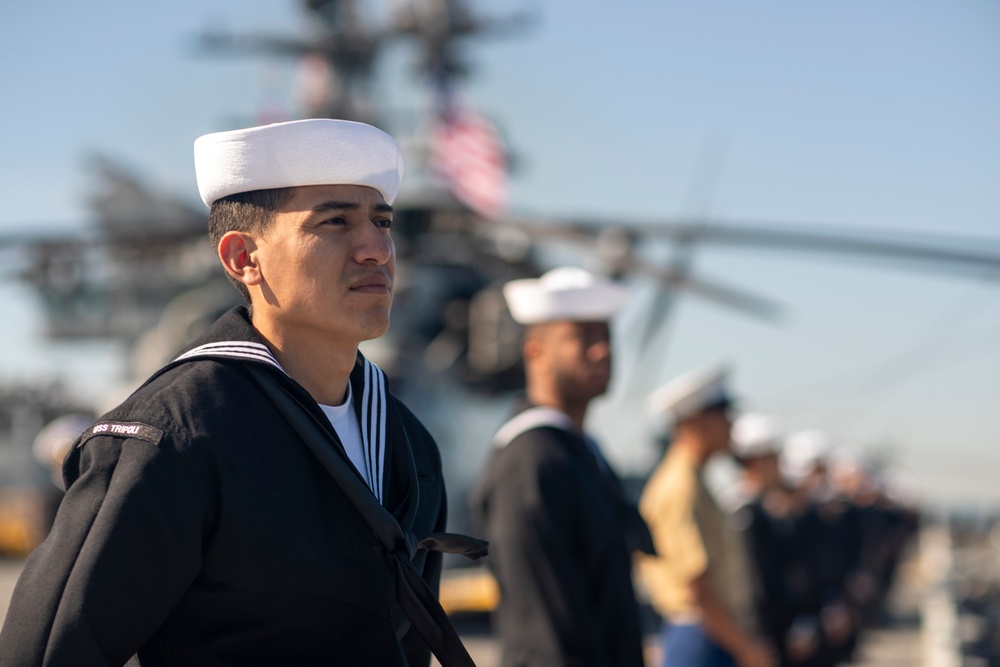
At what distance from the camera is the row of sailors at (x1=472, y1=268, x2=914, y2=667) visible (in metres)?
2.94

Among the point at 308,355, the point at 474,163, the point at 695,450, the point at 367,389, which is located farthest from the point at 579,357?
the point at 474,163

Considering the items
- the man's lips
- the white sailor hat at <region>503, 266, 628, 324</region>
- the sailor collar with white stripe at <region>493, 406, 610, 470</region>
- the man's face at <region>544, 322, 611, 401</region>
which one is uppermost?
the man's lips

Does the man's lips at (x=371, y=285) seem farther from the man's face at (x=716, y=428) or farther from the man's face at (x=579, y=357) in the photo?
the man's face at (x=716, y=428)

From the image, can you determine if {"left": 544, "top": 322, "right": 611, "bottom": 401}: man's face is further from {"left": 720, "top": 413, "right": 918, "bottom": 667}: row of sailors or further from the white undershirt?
{"left": 720, "top": 413, "right": 918, "bottom": 667}: row of sailors

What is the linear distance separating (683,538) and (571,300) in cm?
111

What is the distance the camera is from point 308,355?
1770 mm

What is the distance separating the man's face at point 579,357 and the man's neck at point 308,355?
155cm

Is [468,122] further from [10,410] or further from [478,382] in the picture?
[10,410]

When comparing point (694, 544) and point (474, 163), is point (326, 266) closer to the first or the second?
point (694, 544)

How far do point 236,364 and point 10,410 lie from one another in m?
32.1

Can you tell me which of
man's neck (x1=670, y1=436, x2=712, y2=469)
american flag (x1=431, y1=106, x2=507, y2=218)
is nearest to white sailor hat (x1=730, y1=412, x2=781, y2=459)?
man's neck (x1=670, y1=436, x2=712, y2=469)

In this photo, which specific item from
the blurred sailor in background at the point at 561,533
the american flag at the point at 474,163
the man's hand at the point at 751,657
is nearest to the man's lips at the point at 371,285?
the blurred sailor in background at the point at 561,533

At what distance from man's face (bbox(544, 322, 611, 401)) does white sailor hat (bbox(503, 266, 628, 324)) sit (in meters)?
0.03

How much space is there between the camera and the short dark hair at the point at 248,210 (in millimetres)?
1718
